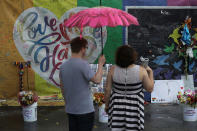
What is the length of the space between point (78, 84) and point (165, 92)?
16.4ft

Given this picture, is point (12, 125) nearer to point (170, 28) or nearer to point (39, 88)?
point (39, 88)

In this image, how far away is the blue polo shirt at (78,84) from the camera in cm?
357

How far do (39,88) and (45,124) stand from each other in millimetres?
1823

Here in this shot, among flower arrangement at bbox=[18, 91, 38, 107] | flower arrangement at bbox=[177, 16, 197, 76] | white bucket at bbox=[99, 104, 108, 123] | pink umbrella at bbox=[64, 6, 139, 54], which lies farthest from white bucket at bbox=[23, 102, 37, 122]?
flower arrangement at bbox=[177, 16, 197, 76]

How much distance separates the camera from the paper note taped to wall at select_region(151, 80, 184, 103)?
26.7ft

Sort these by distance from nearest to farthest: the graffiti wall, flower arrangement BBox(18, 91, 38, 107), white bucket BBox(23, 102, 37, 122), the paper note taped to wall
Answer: flower arrangement BBox(18, 91, 38, 107), white bucket BBox(23, 102, 37, 122), the graffiti wall, the paper note taped to wall

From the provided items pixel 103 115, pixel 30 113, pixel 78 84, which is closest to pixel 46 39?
pixel 30 113

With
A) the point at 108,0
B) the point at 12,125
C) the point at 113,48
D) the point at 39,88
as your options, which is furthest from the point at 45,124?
the point at 108,0

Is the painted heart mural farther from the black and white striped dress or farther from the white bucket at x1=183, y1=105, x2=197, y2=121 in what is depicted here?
the black and white striped dress

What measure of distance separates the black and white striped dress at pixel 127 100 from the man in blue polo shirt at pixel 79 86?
11.0 inches

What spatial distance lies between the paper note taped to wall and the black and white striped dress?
451cm

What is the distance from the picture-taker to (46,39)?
802 cm

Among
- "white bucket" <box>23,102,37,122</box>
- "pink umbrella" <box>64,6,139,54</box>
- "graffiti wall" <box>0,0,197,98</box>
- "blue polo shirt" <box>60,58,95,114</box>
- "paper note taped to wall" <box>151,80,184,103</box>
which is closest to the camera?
"blue polo shirt" <box>60,58,95,114</box>

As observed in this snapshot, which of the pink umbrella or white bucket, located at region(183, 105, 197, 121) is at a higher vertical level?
the pink umbrella
